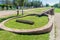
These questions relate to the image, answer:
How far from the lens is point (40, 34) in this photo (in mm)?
7910

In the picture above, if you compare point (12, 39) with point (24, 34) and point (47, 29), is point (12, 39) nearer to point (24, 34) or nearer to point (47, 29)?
point (24, 34)

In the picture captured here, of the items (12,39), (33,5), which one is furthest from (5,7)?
(12,39)

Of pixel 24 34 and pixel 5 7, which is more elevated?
pixel 24 34

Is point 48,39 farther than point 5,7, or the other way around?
point 5,7

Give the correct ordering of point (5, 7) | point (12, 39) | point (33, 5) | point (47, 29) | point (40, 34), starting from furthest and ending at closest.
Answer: point (33, 5) → point (5, 7) → point (47, 29) → point (40, 34) → point (12, 39)

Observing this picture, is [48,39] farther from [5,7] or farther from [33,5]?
[33,5]

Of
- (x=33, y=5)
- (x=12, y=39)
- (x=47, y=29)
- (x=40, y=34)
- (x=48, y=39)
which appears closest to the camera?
(x=12, y=39)

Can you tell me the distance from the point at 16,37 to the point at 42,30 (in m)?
1.53

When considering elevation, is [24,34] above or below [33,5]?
above

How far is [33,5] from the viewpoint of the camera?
8638 centimetres

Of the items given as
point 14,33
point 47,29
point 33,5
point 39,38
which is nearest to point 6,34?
point 14,33

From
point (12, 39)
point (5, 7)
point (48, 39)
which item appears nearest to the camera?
point (12, 39)

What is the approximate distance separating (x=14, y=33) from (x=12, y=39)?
857mm

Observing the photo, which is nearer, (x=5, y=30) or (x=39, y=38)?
(x=39, y=38)
